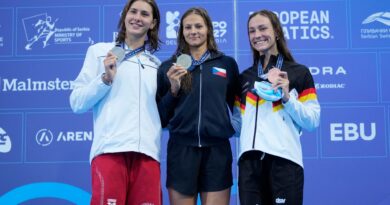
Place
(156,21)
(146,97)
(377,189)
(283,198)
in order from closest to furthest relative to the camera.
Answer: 1. (283,198)
2. (146,97)
3. (156,21)
4. (377,189)

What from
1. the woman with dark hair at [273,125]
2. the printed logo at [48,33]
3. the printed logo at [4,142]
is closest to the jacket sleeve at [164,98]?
the woman with dark hair at [273,125]

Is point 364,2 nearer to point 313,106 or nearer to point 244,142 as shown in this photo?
point 313,106

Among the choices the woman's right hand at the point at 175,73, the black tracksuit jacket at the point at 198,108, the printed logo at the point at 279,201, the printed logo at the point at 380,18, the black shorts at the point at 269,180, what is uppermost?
the printed logo at the point at 380,18

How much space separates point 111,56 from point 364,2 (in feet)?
8.89

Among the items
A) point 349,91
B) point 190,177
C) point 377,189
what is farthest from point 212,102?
point 377,189

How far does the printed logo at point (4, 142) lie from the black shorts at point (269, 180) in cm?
256

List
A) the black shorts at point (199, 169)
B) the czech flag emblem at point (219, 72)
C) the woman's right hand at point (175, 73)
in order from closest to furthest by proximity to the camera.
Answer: the woman's right hand at point (175, 73), the black shorts at point (199, 169), the czech flag emblem at point (219, 72)

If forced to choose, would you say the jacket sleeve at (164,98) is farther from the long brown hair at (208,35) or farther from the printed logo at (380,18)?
the printed logo at (380,18)

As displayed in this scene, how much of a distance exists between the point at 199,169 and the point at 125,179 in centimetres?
43

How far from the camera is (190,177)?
241cm

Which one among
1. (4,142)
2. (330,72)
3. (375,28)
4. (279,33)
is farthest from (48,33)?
(375,28)

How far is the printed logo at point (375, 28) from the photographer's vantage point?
4000mm

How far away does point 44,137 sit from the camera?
4.03 m

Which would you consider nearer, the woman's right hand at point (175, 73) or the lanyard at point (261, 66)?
the woman's right hand at point (175, 73)
